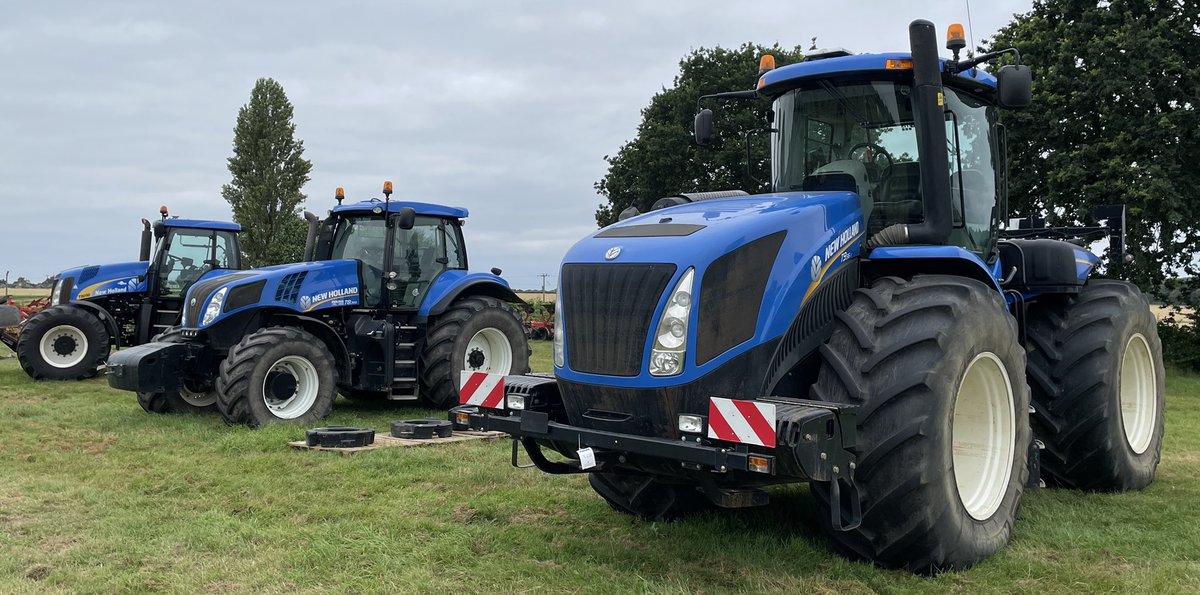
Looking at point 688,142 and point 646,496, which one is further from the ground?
point 688,142

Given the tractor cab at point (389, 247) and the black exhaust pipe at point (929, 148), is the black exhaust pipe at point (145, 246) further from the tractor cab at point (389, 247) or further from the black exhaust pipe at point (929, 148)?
the black exhaust pipe at point (929, 148)

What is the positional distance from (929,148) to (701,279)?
1.65 metres

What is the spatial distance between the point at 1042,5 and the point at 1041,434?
46.6 feet

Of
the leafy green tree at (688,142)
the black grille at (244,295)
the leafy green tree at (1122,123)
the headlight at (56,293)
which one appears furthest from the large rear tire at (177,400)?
the leafy green tree at (688,142)

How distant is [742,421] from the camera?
3.94 m

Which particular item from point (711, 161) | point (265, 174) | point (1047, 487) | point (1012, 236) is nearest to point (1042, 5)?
point (711, 161)

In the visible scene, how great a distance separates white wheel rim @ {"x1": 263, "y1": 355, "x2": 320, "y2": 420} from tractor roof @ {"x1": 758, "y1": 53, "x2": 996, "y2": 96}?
5957 mm

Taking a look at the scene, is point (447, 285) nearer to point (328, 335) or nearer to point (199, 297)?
point (328, 335)

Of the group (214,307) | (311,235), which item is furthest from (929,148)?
(311,235)

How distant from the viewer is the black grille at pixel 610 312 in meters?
4.31

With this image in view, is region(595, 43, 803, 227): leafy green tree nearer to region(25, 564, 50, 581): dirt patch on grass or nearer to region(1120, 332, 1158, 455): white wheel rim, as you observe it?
region(1120, 332, 1158, 455): white wheel rim

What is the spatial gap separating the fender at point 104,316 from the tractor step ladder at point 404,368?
6429 mm

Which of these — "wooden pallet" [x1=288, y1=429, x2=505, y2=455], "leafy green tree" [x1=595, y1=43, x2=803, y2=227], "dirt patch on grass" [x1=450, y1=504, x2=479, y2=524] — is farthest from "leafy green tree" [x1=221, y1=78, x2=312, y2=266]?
"dirt patch on grass" [x1=450, y1=504, x2=479, y2=524]

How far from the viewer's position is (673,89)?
29.2 meters
